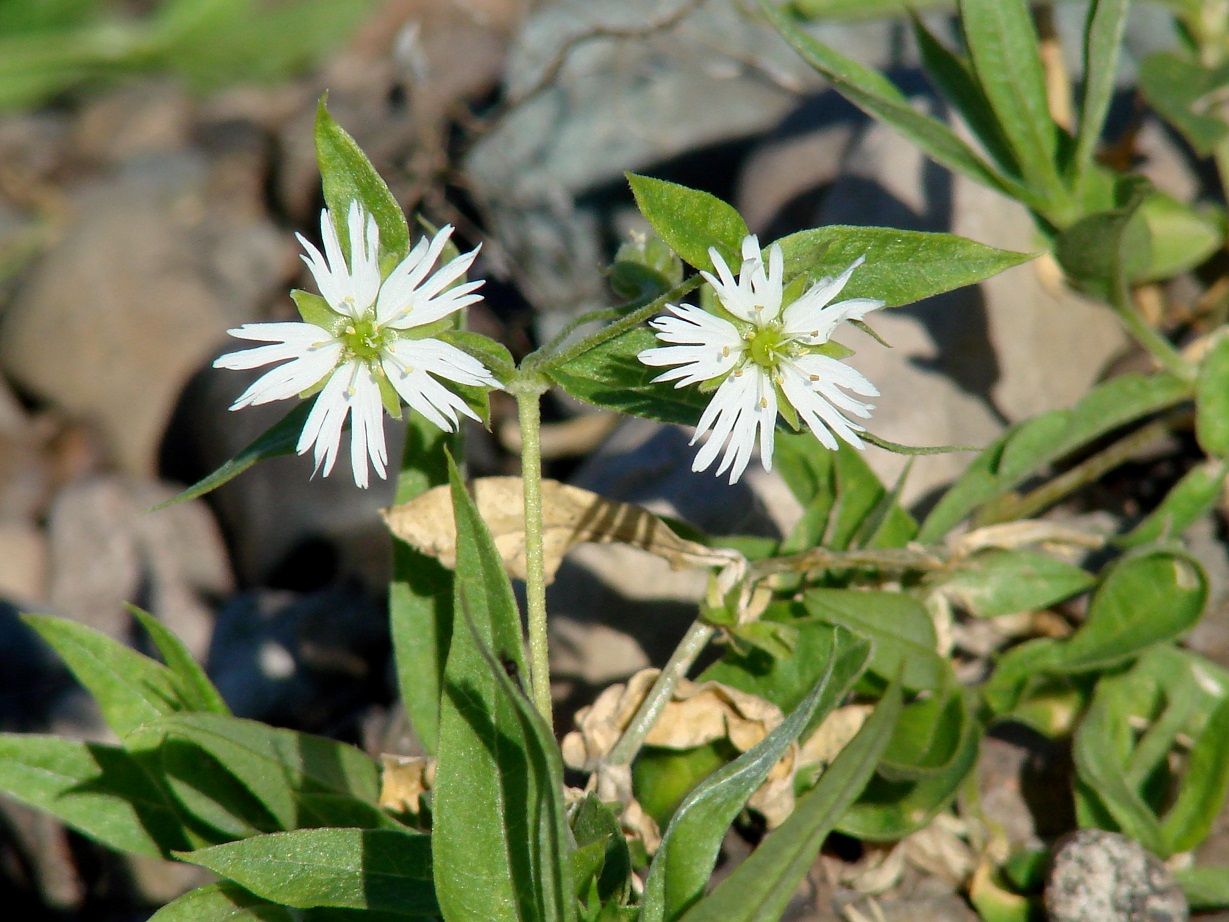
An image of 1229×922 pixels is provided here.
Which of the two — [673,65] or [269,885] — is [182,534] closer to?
[673,65]

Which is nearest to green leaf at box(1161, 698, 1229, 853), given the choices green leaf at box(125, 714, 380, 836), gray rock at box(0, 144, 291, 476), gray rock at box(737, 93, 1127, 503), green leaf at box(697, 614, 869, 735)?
green leaf at box(697, 614, 869, 735)

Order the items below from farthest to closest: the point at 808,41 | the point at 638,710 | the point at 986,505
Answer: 1. the point at 986,505
2. the point at 808,41
3. the point at 638,710

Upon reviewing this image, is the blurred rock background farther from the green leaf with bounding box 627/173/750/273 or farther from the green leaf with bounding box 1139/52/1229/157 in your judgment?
the green leaf with bounding box 627/173/750/273

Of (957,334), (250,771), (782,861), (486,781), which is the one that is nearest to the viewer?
(782,861)

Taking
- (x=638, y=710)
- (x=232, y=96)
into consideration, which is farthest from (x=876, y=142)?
(x=232, y=96)

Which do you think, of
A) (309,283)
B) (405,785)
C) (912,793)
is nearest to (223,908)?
(405,785)

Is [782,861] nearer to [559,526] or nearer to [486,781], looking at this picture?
[486,781]
